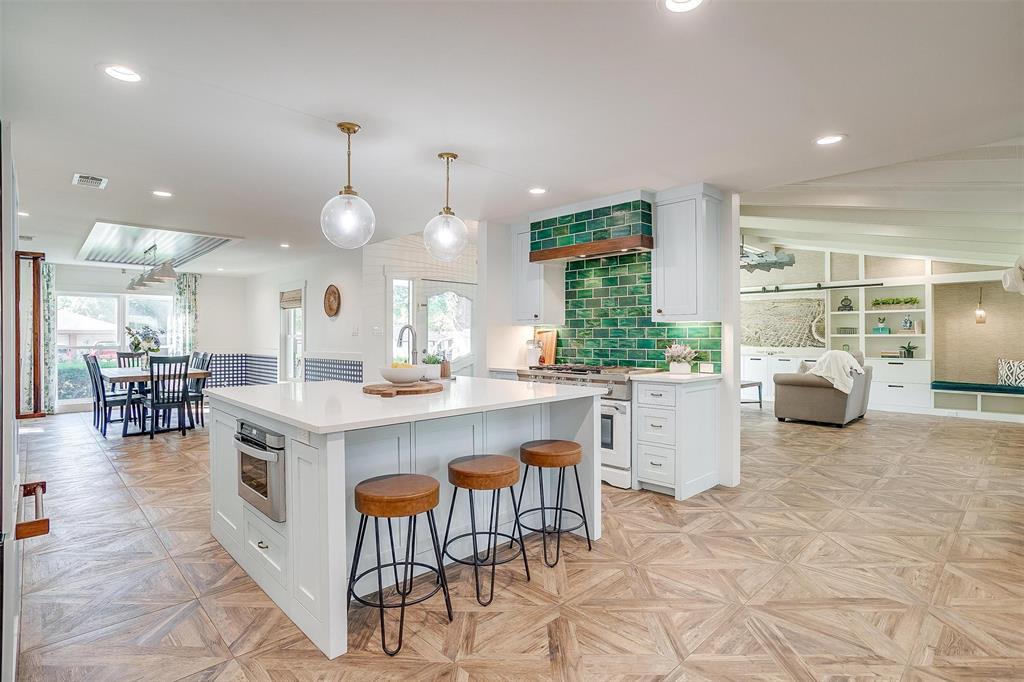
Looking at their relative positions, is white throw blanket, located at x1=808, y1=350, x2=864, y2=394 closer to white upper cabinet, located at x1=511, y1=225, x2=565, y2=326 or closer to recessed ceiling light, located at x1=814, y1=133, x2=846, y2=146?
white upper cabinet, located at x1=511, y1=225, x2=565, y2=326

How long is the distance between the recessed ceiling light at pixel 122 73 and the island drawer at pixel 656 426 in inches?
143

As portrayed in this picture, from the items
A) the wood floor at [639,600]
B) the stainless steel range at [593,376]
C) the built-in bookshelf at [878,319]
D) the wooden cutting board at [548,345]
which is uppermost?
the built-in bookshelf at [878,319]

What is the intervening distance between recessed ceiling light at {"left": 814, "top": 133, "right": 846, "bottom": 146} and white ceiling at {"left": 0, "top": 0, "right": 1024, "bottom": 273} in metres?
0.07

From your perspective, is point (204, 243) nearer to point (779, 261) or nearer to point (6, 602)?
point (6, 602)

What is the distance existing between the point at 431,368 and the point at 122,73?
2.01m

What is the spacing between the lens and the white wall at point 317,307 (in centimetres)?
682

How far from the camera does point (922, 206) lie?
4512 mm

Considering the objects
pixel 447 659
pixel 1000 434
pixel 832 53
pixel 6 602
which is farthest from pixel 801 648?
pixel 1000 434

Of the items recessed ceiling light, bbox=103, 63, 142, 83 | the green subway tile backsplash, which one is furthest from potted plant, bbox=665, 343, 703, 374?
recessed ceiling light, bbox=103, 63, 142, 83

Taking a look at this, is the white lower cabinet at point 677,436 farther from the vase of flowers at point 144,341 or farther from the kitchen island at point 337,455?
the vase of flowers at point 144,341

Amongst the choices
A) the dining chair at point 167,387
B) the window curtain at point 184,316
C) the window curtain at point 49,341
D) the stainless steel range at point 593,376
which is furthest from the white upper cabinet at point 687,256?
the window curtain at point 49,341

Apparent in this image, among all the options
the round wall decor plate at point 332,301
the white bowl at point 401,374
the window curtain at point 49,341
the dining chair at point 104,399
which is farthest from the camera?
the window curtain at point 49,341

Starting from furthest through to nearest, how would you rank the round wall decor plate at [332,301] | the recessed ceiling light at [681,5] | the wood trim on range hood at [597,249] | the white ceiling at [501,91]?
the round wall decor plate at [332,301] < the wood trim on range hood at [597,249] < the white ceiling at [501,91] < the recessed ceiling light at [681,5]

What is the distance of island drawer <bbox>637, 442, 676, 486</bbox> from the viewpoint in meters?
3.85
